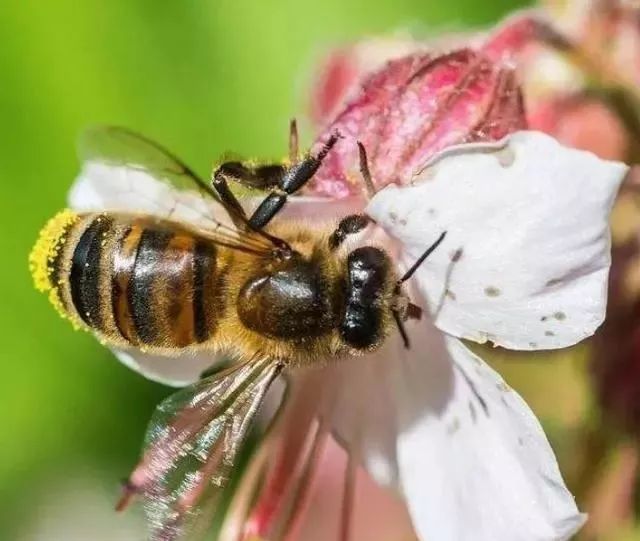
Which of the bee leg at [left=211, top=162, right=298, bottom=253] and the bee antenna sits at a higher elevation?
the bee leg at [left=211, top=162, right=298, bottom=253]

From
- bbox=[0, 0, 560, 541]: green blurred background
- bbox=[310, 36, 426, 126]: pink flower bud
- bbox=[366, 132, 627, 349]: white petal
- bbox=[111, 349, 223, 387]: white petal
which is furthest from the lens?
bbox=[0, 0, 560, 541]: green blurred background

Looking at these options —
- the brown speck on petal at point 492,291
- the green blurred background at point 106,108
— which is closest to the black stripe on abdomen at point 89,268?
the brown speck on petal at point 492,291

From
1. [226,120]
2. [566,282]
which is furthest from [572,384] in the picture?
[226,120]

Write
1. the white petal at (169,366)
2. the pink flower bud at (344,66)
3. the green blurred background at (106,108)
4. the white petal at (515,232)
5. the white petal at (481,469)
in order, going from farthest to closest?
the green blurred background at (106,108), the pink flower bud at (344,66), the white petal at (169,366), the white petal at (481,469), the white petal at (515,232)

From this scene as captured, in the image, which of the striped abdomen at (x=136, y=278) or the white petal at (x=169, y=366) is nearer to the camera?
the striped abdomen at (x=136, y=278)

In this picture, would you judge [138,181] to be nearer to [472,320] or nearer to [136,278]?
[136,278]

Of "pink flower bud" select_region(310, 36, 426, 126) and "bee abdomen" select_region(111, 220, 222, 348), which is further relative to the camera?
"pink flower bud" select_region(310, 36, 426, 126)

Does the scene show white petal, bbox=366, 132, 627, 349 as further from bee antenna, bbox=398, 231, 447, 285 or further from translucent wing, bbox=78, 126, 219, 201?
translucent wing, bbox=78, 126, 219, 201

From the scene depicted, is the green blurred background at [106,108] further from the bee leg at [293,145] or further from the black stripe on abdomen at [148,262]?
the black stripe on abdomen at [148,262]

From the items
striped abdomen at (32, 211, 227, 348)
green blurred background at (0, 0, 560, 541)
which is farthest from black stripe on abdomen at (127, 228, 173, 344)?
green blurred background at (0, 0, 560, 541)
